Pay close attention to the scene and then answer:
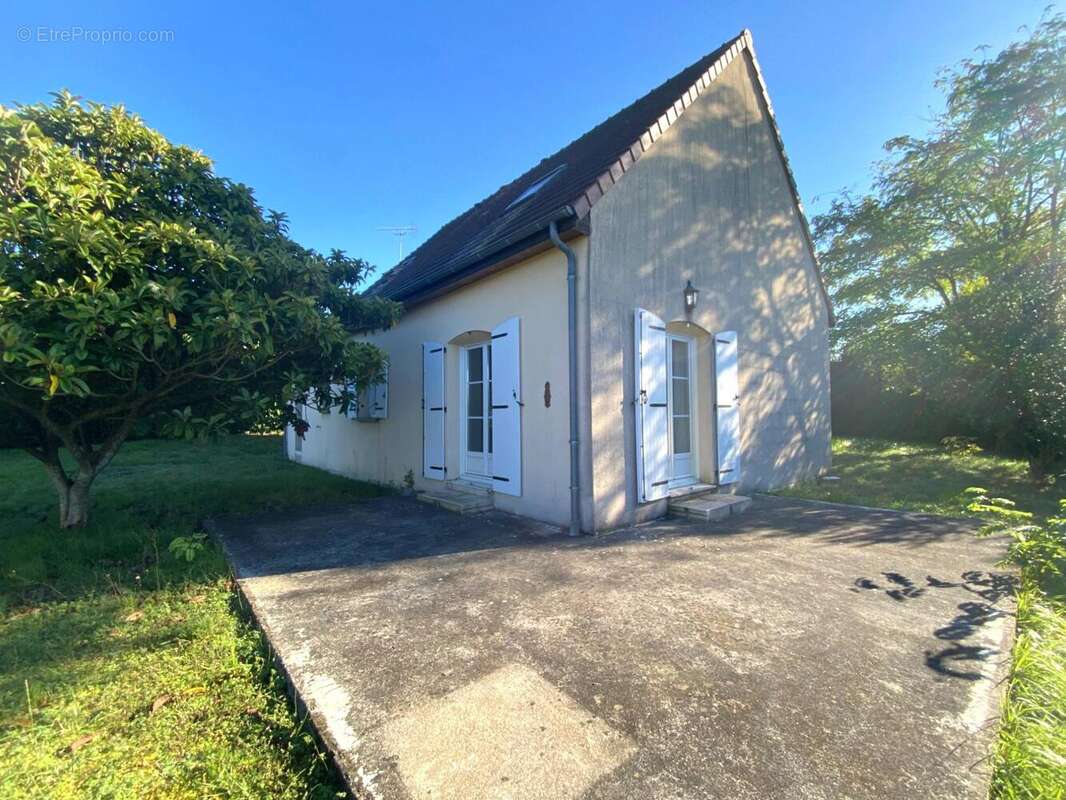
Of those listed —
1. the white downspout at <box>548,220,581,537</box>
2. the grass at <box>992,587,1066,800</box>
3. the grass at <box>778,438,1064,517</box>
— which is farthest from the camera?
the grass at <box>778,438,1064,517</box>

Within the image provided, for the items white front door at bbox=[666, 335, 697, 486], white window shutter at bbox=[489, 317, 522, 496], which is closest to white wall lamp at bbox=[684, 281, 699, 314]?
white front door at bbox=[666, 335, 697, 486]

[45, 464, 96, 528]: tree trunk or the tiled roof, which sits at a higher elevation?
the tiled roof

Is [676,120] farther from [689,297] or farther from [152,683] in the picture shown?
[152,683]

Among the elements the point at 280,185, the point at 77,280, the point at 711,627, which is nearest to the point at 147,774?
the point at 711,627

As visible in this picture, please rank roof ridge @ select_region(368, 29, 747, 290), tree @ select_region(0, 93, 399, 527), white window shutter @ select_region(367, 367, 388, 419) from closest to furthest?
1. tree @ select_region(0, 93, 399, 527)
2. roof ridge @ select_region(368, 29, 747, 290)
3. white window shutter @ select_region(367, 367, 388, 419)

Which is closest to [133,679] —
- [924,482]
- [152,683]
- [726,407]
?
[152,683]

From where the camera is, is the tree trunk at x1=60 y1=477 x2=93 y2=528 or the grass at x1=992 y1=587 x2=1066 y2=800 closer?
the grass at x1=992 y1=587 x2=1066 y2=800

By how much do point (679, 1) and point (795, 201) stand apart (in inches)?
135

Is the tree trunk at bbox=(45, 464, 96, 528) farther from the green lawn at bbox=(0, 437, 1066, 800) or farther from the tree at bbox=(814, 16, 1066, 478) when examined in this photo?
the tree at bbox=(814, 16, 1066, 478)

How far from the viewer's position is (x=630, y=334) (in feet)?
16.4

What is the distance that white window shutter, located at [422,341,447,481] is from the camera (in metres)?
6.39

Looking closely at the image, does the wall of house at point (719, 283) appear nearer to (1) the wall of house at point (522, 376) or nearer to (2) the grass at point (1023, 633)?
(1) the wall of house at point (522, 376)

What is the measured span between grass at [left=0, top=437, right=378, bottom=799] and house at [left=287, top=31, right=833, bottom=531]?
2966mm

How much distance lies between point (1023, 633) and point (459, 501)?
15.5ft
